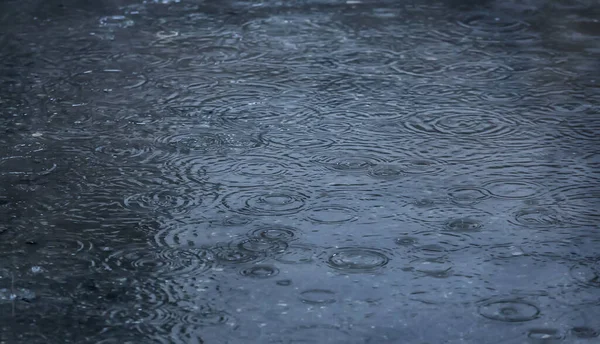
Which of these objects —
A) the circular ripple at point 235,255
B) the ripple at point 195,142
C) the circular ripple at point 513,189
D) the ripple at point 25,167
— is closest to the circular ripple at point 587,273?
the circular ripple at point 513,189

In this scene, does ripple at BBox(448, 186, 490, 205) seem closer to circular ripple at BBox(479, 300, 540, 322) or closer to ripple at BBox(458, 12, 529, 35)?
circular ripple at BBox(479, 300, 540, 322)

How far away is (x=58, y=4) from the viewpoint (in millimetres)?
7422

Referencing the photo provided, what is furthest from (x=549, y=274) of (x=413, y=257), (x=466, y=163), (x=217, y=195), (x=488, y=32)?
(x=488, y=32)

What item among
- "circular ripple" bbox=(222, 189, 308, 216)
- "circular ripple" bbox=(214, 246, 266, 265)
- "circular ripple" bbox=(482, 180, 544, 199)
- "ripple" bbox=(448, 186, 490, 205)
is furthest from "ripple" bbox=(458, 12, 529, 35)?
"circular ripple" bbox=(214, 246, 266, 265)

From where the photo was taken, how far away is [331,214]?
146 inches

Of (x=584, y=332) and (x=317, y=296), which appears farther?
(x=317, y=296)

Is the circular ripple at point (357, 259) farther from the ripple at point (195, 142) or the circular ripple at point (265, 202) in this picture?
the ripple at point (195, 142)

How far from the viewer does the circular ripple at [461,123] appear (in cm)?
459

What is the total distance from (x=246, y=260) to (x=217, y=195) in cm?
65

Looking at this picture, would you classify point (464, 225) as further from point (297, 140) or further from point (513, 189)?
point (297, 140)

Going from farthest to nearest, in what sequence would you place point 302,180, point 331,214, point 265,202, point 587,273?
1. point 302,180
2. point 265,202
3. point 331,214
4. point 587,273

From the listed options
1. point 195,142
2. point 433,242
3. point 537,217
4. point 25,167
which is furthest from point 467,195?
point 25,167

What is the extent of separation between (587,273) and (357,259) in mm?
841

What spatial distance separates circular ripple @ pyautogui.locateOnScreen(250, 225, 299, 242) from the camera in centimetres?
351
